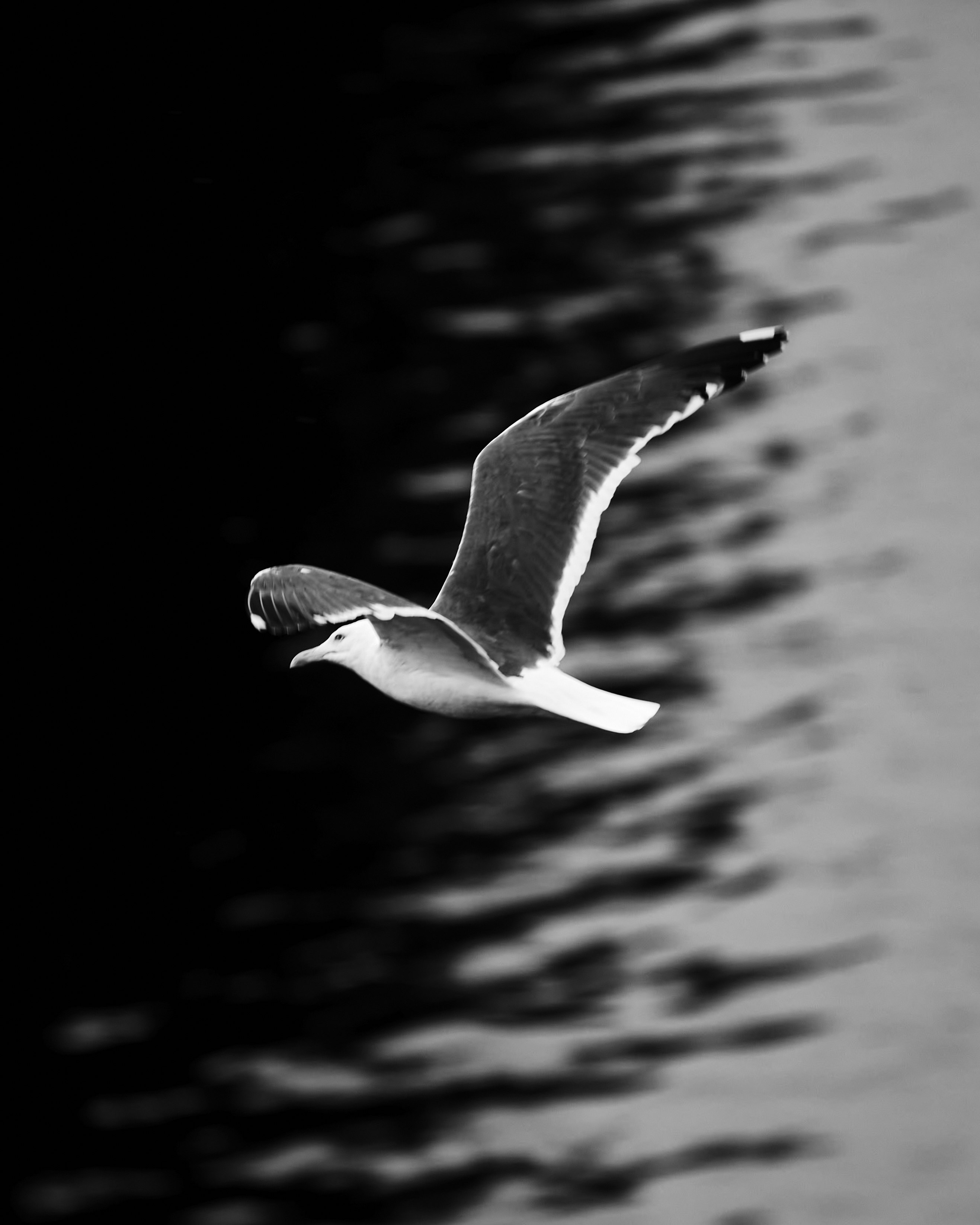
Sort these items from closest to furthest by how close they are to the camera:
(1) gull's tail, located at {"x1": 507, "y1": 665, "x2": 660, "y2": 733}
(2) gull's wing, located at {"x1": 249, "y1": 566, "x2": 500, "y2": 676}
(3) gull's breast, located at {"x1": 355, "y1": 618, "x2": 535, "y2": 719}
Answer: (2) gull's wing, located at {"x1": 249, "y1": 566, "x2": 500, "y2": 676} → (1) gull's tail, located at {"x1": 507, "y1": 665, "x2": 660, "y2": 733} → (3) gull's breast, located at {"x1": 355, "y1": 618, "x2": 535, "y2": 719}

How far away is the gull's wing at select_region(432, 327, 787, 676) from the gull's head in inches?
10.3

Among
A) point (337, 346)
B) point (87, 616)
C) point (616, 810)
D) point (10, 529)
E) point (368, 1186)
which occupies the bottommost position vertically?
point (368, 1186)

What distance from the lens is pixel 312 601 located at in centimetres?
643

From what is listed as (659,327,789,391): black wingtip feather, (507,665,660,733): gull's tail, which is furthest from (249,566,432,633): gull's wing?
(659,327,789,391): black wingtip feather

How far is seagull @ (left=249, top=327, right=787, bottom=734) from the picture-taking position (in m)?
7.62

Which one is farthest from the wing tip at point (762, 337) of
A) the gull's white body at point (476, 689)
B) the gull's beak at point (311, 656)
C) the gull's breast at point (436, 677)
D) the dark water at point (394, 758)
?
the dark water at point (394, 758)

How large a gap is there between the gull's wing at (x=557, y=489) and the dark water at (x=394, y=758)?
177 inches

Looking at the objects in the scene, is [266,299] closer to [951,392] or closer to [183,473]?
[183,473]

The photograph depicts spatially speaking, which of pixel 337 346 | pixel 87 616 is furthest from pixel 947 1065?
pixel 337 346

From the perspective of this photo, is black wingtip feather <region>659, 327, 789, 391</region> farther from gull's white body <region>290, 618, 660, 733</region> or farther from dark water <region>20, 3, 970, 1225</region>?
dark water <region>20, 3, 970, 1225</region>

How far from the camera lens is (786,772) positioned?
14.5 meters

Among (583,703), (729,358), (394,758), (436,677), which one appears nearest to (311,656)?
(436,677)

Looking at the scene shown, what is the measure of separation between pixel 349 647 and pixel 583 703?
1.11m

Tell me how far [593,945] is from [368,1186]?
6.41 feet
